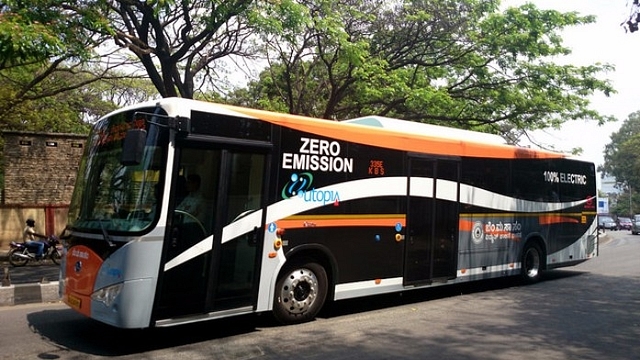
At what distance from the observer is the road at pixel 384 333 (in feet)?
18.2

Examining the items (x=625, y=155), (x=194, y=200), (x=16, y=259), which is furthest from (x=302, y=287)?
(x=625, y=155)

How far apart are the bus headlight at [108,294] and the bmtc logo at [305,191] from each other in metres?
2.24

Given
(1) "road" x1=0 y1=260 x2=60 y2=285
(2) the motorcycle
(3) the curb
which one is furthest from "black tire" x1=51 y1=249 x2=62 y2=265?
(3) the curb

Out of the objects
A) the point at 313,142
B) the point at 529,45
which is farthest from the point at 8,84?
the point at 529,45

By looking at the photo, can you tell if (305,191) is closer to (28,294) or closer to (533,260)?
(28,294)

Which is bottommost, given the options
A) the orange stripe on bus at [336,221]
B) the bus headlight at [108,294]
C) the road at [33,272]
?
the road at [33,272]

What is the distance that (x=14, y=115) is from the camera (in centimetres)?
1741

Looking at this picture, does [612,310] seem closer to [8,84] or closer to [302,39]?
[302,39]

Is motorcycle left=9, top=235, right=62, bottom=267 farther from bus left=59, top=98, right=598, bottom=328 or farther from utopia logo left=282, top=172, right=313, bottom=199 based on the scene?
utopia logo left=282, top=172, right=313, bottom=199

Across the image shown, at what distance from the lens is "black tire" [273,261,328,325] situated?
21.8 feet

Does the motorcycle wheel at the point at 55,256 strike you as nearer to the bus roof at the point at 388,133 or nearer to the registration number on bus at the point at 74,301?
the registration number on bus at the point at 74,301

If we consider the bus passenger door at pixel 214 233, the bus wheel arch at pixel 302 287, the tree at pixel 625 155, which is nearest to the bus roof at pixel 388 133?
the bus passenger door at pixel 214 233

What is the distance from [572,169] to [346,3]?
7802 millimetres

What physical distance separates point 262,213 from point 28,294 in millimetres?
4673
